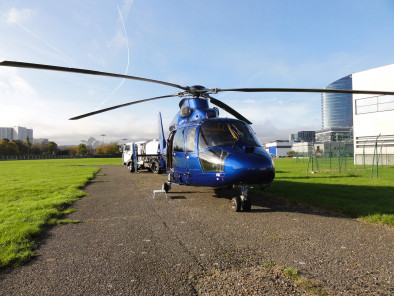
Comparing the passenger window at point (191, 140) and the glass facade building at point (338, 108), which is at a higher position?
the glass facade building at point (338, 108)

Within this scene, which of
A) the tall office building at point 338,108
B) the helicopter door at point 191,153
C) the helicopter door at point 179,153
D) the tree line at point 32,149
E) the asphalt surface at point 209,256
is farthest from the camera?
the tall office building at point 338,108

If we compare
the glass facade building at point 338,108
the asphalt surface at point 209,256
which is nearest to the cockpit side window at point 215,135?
the asphalt surface at point 209,256

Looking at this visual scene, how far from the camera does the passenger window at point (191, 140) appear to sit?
7.44m

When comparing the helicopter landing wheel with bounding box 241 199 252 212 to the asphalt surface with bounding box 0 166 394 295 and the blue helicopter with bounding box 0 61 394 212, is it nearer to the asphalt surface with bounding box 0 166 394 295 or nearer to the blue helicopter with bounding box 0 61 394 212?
the blue helicopter with bounding box 0 61 394 212

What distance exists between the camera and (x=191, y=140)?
759cm

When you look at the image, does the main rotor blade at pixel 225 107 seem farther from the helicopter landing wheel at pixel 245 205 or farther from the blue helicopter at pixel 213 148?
the helicopter landing wheel at pixel 245 205

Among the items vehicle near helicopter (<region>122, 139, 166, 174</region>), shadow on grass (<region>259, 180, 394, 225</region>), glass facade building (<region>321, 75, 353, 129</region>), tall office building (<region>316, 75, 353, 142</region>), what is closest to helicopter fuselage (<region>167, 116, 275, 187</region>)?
shadow on grass (<region>259, 180, 394, 225</region>)

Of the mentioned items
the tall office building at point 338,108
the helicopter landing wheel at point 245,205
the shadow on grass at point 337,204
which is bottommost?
the shadow on grass at point 337,204

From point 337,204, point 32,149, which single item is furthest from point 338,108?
point 337,204

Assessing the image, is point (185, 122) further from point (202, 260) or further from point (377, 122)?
point (377, 122)

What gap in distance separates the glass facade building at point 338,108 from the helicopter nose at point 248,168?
637 ft

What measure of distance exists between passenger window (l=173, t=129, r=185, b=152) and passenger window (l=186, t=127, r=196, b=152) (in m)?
0.41

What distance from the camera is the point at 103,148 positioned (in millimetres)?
143000

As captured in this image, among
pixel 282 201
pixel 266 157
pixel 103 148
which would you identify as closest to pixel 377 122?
pixel 282 201
